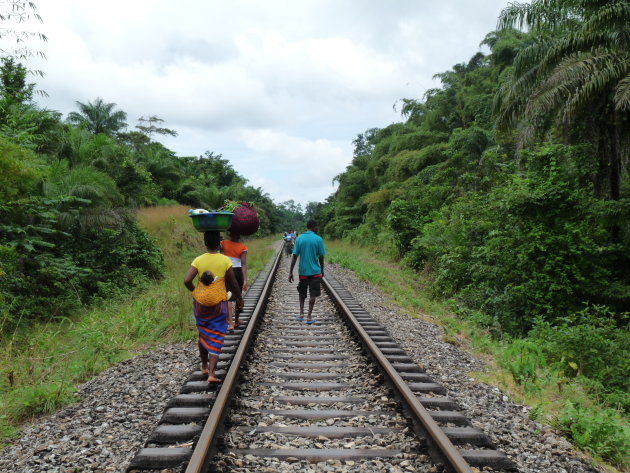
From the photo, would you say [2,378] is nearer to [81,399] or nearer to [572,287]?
[81,399]

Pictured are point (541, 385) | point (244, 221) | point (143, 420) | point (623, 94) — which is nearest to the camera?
point (143, 420)

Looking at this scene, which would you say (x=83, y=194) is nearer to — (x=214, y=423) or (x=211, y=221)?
(x=211, y=221)

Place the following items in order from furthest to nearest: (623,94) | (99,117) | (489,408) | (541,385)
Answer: (99,117) → (623,94) → (541,385) → (489,408)

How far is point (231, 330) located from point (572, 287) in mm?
7143

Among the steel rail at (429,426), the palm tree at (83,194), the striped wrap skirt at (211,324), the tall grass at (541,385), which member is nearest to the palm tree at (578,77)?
the tall grass at (541,385)

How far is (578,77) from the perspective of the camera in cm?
1011

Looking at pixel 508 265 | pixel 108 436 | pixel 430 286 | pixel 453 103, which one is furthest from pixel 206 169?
pixel 108 436

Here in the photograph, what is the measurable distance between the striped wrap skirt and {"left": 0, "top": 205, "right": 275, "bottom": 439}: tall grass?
1.59 meters

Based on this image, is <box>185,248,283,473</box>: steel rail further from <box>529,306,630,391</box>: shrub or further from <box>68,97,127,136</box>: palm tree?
<box>68,97,127,136</box>: palm tree

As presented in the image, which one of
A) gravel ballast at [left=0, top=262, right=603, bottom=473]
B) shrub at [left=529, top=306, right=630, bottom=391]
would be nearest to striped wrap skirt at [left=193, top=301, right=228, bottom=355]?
gravel ballast at [left=0, top=262, right=603, bottom=473]

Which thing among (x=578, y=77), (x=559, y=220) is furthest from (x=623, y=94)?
(x=559, y=220)

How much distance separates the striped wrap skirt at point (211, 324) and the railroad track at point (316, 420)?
0.37 metres

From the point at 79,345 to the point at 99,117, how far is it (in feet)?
113

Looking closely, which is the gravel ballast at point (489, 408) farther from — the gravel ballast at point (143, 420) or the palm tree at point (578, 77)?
the palm tree at point (578, 77)
